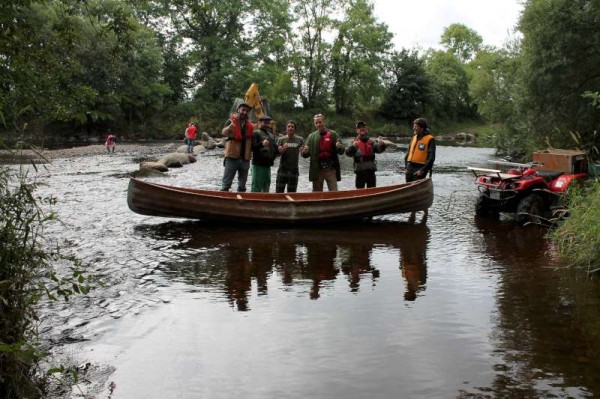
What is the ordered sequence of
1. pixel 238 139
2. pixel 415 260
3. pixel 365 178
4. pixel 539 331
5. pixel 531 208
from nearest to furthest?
pixel 539 331, pixel 415 260, pixel 531 208, pixel 238 139, pixel 365 178

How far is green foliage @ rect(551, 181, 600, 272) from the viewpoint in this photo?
717 cm

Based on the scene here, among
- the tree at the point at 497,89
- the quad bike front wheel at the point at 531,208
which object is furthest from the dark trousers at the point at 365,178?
the tree at the point at 497,89

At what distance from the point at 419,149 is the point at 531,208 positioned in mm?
2233

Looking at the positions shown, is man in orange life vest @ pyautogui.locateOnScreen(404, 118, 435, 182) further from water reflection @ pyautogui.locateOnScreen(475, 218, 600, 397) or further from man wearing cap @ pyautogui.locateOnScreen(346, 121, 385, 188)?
water reflection @ pyautogui.locateOnScreen(475, 218, 600, 397)

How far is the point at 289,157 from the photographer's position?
1058 cm

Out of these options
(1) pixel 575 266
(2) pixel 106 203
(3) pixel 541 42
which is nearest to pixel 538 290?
(1) pixel 575 266

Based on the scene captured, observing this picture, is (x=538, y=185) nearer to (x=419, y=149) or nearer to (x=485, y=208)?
(x=485, y=208)

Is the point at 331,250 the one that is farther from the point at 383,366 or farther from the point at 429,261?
the point at 383,366

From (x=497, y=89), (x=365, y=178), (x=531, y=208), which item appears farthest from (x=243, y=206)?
(x=497, y=89)

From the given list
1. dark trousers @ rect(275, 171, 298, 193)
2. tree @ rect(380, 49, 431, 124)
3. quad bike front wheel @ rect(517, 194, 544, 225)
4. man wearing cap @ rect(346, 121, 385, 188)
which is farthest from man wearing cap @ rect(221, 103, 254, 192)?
tree @ rect(380, 49, 431, 124)

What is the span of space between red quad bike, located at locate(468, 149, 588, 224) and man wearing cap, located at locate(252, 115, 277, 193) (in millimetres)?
3848

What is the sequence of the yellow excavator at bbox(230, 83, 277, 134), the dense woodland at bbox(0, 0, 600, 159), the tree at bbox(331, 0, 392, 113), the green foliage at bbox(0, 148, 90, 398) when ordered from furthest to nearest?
the tree at bbox(331, 0, 392, 113) < the dense woodland at bbox(0, 0, 600, 159) < the yellow excavator at bbox(230, 83, 277, 134) < the green foliage at bbox(0, 148, 90, 398)

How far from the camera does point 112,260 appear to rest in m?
7.89

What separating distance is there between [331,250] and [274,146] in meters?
2.73
